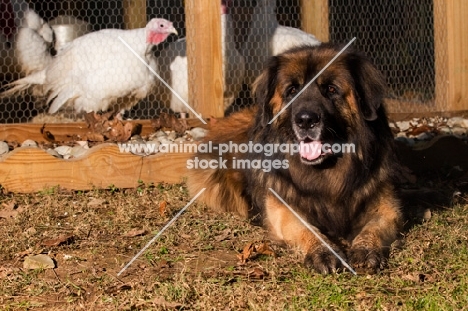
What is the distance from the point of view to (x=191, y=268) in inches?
126

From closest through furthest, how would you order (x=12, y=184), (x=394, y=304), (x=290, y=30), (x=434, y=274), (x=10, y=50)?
1. (x=394, y=304)
2. (x=434, y=274)
3. (x=12, y=184)
4. (x=290, y=30)
5. (x=10, y=50)

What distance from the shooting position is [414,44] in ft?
20.9

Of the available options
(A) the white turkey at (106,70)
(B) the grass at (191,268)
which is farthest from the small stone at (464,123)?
(A) the white turkey at (106,70)

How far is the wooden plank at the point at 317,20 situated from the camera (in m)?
6.30

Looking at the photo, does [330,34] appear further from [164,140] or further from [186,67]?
[164,140]

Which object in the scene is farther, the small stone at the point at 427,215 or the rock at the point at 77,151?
the rock at the point at 77,151

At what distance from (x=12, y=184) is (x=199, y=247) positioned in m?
1.82

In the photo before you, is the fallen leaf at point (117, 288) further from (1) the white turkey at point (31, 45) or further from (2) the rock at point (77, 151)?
(1) the white turkey at point (31, 45)

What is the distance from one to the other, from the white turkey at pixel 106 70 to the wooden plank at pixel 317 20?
119 centimetres

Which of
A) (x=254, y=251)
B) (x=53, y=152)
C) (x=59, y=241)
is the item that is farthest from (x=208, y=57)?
(x=254, y=251)

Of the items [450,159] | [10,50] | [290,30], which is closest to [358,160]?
[450,159]

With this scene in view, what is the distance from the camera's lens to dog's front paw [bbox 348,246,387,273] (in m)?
3.11

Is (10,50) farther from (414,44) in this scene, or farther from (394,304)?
→ (394,304)

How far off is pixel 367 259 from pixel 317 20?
3576 mm
